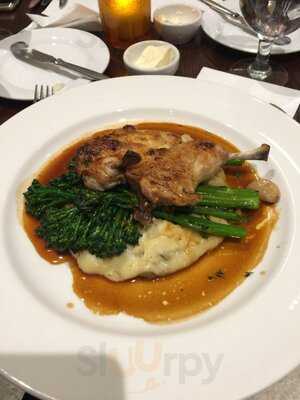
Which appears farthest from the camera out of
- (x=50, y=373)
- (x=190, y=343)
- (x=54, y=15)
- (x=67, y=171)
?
(x=54, y=15)

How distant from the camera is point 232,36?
12.8ft

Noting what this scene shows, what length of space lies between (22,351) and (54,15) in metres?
3.60

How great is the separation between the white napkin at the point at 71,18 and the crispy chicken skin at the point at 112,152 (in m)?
2.02

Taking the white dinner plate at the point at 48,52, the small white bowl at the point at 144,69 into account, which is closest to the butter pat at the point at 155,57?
the small white bowl at the point at 144,69

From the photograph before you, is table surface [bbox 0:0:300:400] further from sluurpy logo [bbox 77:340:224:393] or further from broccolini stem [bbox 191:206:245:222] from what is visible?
sluurpy logo [bbox 77:340:224:393]

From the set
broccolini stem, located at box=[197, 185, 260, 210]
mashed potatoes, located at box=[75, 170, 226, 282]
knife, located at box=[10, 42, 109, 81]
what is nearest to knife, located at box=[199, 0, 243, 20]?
knife, located at box=[10, 42, 109, 81]

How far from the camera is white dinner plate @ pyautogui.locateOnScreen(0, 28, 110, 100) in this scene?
356cm

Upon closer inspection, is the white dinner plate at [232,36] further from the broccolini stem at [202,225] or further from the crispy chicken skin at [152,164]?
the broccolini stem at [202,225]

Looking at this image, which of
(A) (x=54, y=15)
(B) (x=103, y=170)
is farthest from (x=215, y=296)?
(A) (x=54, y=15)

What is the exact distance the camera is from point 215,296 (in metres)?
2.36

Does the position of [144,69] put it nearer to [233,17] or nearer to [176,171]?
[233,17]

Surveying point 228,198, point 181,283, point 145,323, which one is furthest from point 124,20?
point 145,323

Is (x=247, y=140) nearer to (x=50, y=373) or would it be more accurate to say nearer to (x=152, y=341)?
(x=152, y=341)

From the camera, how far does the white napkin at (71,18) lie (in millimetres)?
4180
